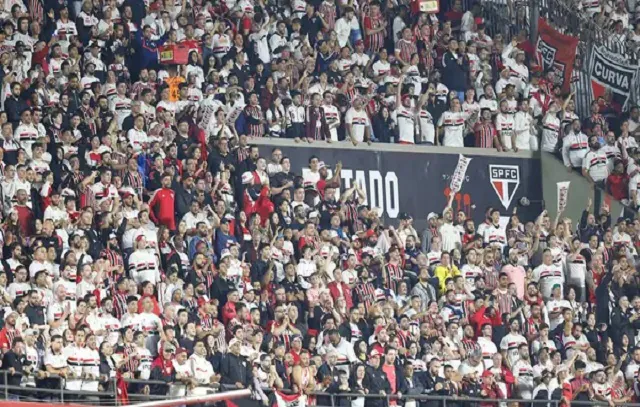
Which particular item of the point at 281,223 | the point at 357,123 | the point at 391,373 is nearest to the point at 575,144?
the point at 357,123

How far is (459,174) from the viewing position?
33062mm

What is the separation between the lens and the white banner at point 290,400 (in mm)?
25578

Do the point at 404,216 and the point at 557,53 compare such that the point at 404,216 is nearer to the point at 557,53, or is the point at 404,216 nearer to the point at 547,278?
the point at 547,278

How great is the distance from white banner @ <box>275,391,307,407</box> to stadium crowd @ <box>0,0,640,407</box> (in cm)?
13

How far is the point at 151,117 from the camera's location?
29.1m

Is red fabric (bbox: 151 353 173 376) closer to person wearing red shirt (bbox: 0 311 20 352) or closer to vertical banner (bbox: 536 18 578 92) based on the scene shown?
person wearing red shirt (bbox: 0 311 20 352)

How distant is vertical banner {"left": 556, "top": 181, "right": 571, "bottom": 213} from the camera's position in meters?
33.5

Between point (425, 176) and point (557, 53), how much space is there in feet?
12.4

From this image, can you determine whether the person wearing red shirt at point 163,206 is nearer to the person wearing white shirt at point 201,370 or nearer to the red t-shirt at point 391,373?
the person wearing white shirt at point 201,370

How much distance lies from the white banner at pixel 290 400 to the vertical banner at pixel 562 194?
9157mm

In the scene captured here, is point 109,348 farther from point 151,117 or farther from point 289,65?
point 289,65

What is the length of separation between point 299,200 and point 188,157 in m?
1.92

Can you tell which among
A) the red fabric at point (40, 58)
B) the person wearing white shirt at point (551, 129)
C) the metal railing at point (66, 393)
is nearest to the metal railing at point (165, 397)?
the metal railing at point (66, 393)

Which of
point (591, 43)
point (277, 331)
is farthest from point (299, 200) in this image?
point (591, 43)
